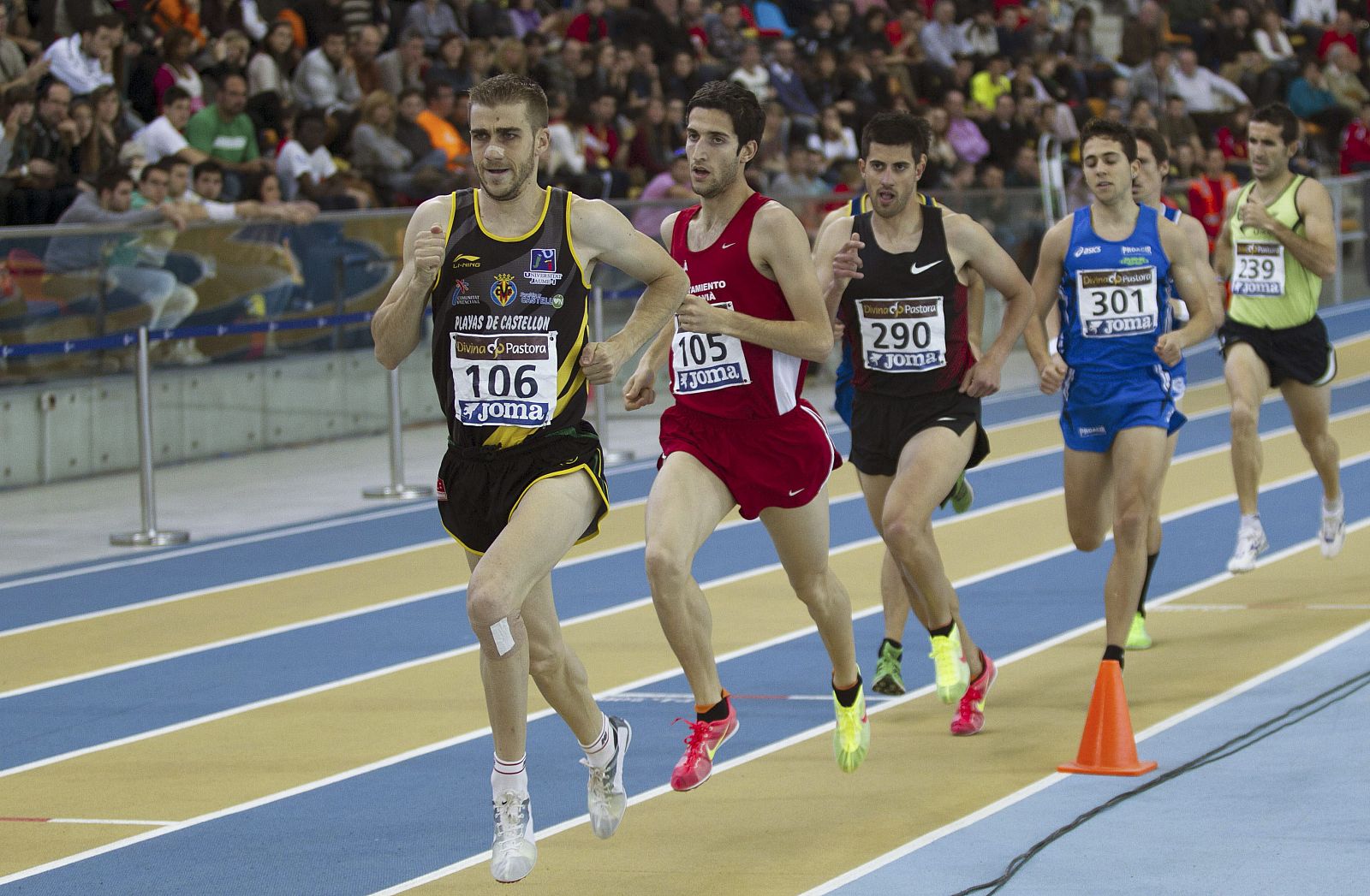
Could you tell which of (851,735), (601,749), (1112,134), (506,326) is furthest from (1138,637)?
(506,326)

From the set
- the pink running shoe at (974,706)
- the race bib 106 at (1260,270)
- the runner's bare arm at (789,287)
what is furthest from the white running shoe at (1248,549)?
the runner's bare arm at (789,287)

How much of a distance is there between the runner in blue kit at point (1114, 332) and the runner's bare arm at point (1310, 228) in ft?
6.86

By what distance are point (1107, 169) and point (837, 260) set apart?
3.90 feet

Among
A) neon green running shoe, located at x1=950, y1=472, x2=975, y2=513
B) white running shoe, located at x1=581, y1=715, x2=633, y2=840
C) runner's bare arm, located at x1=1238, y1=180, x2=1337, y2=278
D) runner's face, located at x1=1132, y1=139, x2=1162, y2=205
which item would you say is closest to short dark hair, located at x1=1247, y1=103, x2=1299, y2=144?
runner's bare arm, located at x1=1238, y1=180, x2=1337, y2=278

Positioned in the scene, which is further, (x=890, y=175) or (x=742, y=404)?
(x=890, y=175)

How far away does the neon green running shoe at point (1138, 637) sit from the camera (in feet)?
27.8

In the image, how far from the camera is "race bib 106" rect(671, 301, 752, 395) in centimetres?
635

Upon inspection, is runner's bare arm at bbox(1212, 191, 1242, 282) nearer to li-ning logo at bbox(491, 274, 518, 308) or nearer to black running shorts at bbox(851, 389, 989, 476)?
black running shorts at bbox(851, 389, 989, 476)

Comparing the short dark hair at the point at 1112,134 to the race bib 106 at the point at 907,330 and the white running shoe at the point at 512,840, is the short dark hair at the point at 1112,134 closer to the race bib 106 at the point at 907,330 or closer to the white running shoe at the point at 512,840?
the race bib 106 at the point at 907,330

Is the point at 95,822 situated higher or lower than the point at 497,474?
lower

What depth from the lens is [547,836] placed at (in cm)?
593

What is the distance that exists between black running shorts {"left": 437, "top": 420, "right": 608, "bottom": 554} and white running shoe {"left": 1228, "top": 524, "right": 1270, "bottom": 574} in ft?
16.1

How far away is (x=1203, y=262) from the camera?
8.29 metres

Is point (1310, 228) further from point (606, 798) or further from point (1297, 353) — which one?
point (606, 798)
